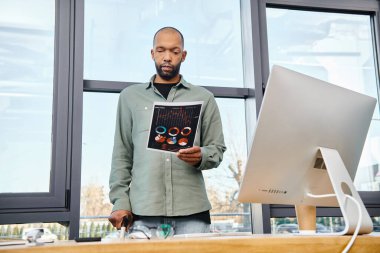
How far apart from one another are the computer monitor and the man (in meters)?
0.52

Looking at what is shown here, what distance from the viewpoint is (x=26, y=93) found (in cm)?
243

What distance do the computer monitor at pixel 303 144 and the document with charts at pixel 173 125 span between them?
17.0 inches

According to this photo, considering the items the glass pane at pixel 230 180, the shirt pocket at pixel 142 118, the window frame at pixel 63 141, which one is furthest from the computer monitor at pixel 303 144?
the window frame at pixel 63 141

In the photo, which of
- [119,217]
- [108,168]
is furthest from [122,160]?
[108,168]

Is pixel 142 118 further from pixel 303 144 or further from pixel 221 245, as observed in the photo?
pixel 221 245

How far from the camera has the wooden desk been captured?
838 millimetres

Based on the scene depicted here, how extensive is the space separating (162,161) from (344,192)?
2.76 feet

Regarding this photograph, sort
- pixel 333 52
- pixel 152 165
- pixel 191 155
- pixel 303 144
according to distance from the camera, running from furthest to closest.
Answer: pixel 333 52 < pixel 152 165 < pixel 191 155 < pixel 303 144

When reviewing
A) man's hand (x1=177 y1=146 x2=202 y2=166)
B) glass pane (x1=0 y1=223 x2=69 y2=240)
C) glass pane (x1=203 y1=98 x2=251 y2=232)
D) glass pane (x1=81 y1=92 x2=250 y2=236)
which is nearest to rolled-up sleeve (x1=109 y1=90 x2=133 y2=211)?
man's hand (x1=177 y1=146 x2=202 y2=166)

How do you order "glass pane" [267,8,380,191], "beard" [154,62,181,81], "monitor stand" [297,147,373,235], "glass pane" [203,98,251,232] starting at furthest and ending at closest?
A: "glass pane" [267,8,380,191] < "glass pane" [203,98,251,232] < "beard" [154,62,181,81] < "monitor stand" [297,147,373,235]

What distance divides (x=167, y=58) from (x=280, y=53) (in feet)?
3.80

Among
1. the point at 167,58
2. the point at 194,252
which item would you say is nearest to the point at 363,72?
the point at 167,58

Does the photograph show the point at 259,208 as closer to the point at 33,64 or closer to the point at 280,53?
the point at 280,53

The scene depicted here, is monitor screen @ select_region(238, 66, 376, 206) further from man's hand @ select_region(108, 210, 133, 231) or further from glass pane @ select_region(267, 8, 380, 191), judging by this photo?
glass pane @ select_region(267, 8, 380, 191)
